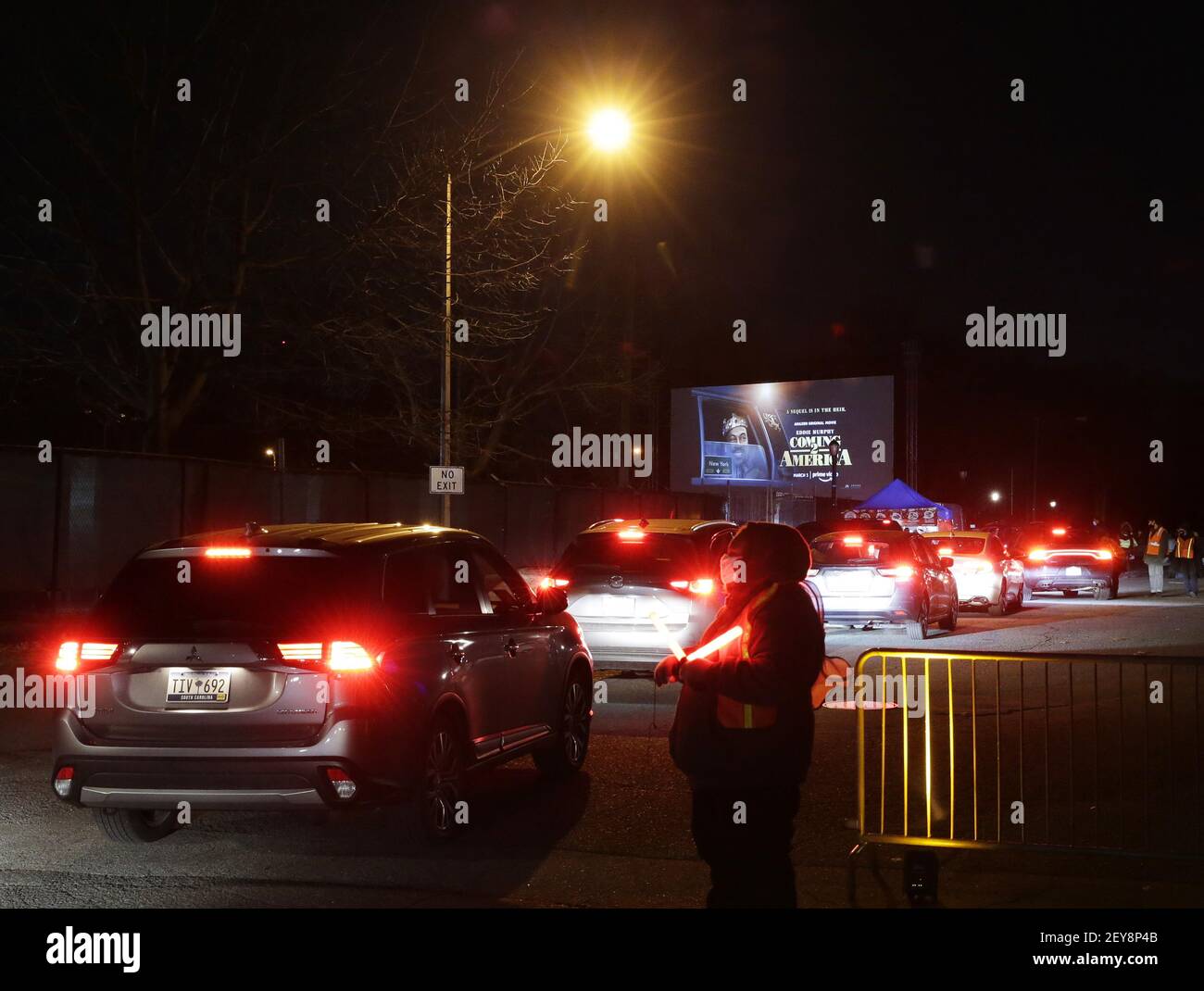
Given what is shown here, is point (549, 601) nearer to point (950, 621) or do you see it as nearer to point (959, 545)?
point (950, 621)

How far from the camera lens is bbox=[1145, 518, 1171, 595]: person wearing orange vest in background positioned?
109 ft

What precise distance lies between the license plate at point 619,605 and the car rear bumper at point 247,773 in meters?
6.78

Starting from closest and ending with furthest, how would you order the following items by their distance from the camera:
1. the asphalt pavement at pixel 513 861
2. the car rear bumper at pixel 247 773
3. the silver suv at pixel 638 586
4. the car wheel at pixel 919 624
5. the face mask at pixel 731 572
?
the face mask at pixel 731 572, the asphalt pavement at pixel 513 861, the car rear bumper at pixel 247 773, the silver suv at pixel 638 586, the car wheel at pixel 919 624

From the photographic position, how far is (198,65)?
902 inches

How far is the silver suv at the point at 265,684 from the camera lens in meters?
6.73

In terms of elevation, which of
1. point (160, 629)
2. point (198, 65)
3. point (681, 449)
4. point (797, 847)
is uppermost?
point (198, 65)

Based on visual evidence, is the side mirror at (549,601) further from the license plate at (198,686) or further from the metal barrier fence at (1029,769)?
the license plate at (198,686)

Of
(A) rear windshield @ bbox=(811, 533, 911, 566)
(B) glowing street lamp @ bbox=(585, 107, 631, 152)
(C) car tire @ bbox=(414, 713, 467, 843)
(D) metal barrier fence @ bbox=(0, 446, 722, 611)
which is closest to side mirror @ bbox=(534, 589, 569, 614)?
(C) car tire @ bbox=(414, 713, 467, 843)

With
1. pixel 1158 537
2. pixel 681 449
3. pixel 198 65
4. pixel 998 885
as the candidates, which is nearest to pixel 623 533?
pixel 998 885

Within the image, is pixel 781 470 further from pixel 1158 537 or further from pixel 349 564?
pixel 349 564

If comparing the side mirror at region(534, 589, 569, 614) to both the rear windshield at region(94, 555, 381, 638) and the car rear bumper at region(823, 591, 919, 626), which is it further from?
the car rear bumper at region(823, 591, 919, 626)

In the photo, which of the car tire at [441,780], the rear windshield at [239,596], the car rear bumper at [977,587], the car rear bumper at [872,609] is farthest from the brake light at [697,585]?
the car rear bumper at [977,587]

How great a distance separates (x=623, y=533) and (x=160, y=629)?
24.0ft

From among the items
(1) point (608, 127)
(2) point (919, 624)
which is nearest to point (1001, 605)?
(2) point (919, 624)
